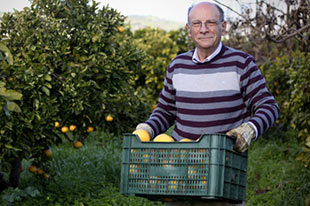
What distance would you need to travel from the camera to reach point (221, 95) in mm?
2779

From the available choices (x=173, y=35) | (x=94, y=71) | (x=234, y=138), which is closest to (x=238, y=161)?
(x=234, y=138)

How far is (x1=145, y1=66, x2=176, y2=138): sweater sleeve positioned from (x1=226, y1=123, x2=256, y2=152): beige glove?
26.0 inches

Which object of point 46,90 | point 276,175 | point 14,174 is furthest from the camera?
point 276,175

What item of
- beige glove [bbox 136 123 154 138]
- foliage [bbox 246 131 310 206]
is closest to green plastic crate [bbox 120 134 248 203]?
beige glove [bbox 136 123 154 138]

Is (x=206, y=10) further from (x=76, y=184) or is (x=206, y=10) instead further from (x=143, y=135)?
(x=76, y=184)

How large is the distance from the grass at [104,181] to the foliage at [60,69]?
0.65m

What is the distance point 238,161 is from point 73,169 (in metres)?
5.07

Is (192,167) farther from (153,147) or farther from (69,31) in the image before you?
(69,31)

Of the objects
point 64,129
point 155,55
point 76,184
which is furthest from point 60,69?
point 155,55

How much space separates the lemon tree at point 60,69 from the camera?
518cm

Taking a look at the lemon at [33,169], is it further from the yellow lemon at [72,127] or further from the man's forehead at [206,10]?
the man's forehead at [206,10]

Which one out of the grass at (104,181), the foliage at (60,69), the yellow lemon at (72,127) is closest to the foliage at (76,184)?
the grass at (104,181)

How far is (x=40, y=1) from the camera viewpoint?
232 inches

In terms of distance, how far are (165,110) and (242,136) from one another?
0.77m
